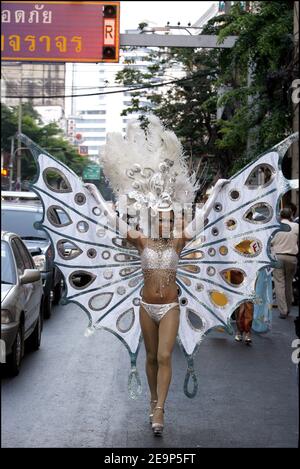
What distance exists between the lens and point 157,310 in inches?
267

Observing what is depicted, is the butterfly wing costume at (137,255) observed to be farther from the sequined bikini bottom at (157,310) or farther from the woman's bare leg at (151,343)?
the sequined bikini bottom at (157,310)

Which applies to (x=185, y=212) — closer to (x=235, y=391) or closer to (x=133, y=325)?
(x=133, y=325)

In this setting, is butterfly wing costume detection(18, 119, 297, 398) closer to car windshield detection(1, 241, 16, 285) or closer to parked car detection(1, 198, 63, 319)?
car windshield detection(1, 241, 16, 285)

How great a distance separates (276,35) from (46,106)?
158 ft

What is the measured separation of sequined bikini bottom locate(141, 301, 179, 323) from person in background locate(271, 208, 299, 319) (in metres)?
7.55

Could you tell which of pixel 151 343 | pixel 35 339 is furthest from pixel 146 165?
pixel 35 339

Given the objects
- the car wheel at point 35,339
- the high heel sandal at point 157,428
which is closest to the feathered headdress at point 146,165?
the high heel sandal at point 157,428

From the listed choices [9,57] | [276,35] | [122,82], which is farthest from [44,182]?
[122,82]

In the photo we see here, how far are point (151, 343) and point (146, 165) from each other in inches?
58.2

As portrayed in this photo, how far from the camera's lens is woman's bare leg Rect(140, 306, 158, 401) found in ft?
22.5

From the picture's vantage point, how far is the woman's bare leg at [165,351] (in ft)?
22.0

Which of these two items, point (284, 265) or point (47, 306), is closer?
point (47, 306)

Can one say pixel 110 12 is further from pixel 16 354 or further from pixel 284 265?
pixel 284 265

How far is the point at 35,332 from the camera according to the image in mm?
10703
